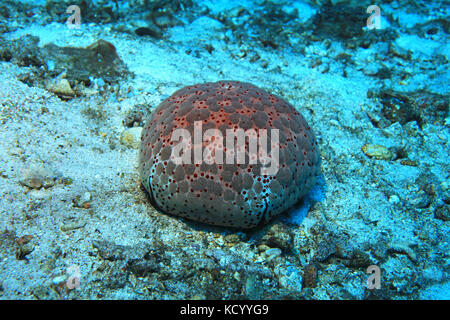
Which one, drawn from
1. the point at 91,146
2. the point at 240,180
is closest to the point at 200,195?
the point at 240,180

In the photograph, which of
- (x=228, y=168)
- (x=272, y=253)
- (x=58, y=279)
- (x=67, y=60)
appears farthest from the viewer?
(x=67, y=60)

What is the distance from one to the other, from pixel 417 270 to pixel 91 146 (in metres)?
4.53

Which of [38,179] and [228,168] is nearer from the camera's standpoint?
[228,168]

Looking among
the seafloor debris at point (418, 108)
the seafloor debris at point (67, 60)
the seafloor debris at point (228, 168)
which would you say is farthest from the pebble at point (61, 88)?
the seafloor debris at point (418, 108)

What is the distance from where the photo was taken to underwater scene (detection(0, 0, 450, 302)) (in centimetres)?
284

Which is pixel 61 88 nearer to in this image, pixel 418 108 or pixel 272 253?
pixel 272 253

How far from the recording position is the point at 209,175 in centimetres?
294

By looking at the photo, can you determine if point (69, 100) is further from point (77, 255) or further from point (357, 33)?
point (357, 33)

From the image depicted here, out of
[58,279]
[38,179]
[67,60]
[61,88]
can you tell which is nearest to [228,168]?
[58,279]

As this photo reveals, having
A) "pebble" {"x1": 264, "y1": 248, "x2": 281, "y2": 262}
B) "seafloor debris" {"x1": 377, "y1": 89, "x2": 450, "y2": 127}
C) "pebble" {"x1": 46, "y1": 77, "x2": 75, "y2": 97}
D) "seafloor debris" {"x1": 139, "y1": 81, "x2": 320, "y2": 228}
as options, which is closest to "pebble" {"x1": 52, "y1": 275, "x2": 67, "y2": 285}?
"seafloor debris" {"x1": 139, "y1": 81, "x2": 320, "y2": 228}

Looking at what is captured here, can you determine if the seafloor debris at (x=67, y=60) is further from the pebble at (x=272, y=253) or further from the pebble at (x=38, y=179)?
the pebble at (x=272, y=253)

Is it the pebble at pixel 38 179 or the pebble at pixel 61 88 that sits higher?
the pebble at pixel 61 88

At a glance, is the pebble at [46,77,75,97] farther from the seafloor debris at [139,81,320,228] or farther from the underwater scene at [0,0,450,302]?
the seafloor debris at [139,81,320,228]

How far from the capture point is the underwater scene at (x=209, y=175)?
284 cm
